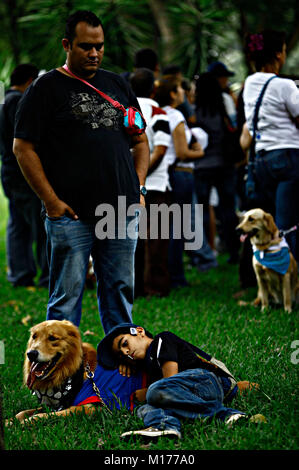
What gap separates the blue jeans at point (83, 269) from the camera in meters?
3.79

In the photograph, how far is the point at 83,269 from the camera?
154 inches

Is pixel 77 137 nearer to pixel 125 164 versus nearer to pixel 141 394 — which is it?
pixel 125 164

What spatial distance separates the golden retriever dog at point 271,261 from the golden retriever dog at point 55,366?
9.15ft

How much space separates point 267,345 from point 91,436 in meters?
1.84

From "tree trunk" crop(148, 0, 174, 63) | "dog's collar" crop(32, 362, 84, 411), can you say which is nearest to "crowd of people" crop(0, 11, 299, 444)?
"dog's collar" crop(32, 362, 84, 411)

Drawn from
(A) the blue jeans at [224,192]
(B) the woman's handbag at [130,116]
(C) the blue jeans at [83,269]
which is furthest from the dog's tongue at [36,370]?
(A) the blue jeans at [224,192]

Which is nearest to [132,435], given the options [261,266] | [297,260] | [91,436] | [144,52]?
[91,436]

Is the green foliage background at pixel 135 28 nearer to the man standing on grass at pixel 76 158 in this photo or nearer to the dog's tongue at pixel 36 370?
the man standing on grass at pixel 76 158

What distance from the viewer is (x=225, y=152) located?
816 cm

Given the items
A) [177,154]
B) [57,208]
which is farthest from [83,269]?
[177,154]

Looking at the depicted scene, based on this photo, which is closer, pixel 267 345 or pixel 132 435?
pixel 132 435

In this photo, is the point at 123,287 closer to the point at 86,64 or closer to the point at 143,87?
the point at 86,64

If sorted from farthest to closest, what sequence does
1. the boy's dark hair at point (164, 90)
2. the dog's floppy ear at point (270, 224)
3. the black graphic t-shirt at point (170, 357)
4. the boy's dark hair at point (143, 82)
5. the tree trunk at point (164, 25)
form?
1. the tree trunk at point (164, 25)
2. the boy's dark hair at point (164, 90)
3. the boy's dark hair at point (143, 82)
4. the dog's floppy ear at point (270, 224)
5. the black graphic t-shirt at point (170, 357)

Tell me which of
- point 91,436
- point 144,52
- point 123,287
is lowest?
point 91,436
